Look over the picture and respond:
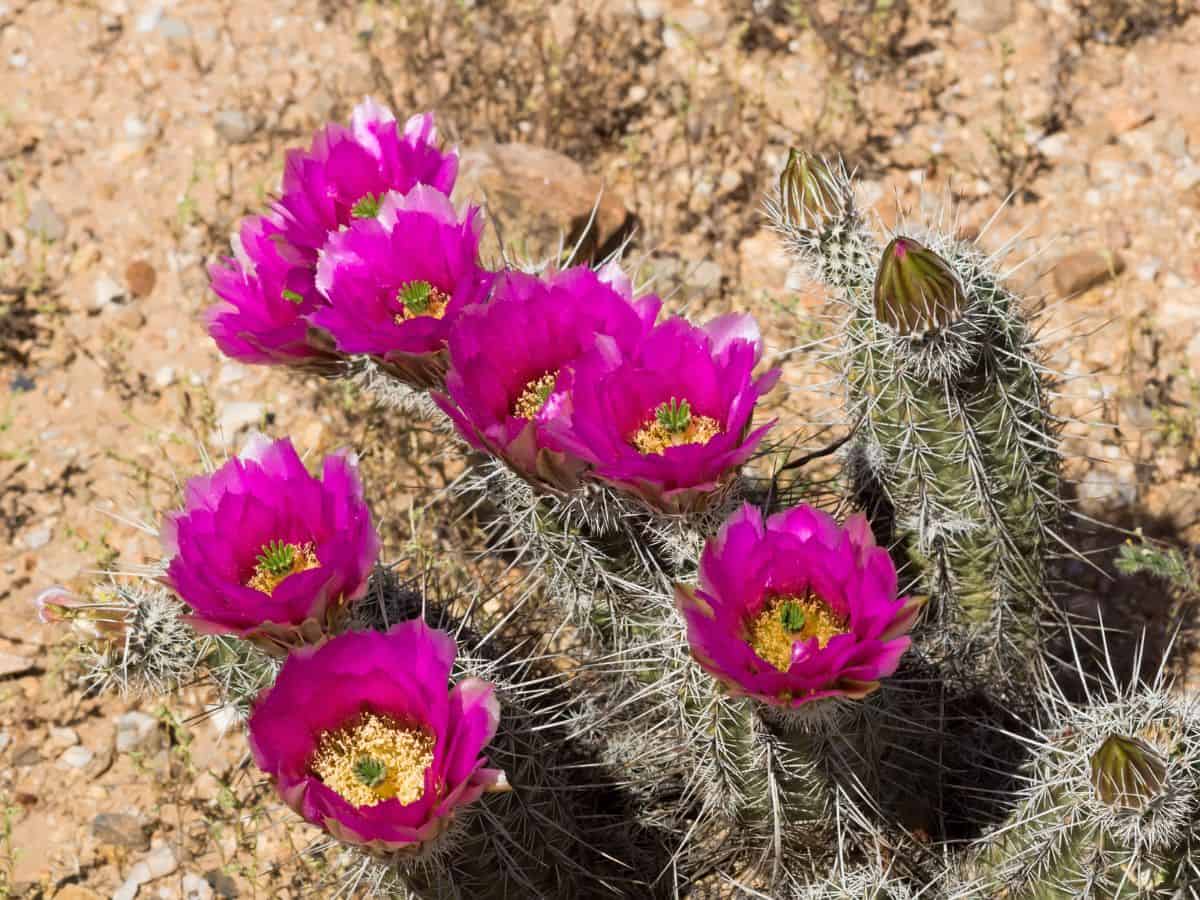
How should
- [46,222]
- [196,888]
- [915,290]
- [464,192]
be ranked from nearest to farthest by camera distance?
[915,290]
[196,888]
[464,192]
[46,222]

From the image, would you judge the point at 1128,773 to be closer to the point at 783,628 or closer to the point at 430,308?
the point at 783,628

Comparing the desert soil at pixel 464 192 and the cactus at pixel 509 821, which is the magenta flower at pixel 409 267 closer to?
the cactus at pixel 509 821

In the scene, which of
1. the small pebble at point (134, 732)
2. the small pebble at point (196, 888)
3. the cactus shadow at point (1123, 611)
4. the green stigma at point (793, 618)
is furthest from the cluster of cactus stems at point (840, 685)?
the small pebble at point (134, 732)

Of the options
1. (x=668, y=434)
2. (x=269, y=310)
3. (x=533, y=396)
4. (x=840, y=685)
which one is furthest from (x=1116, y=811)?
(x=269, y=310)

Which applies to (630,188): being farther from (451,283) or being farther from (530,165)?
(451,283)

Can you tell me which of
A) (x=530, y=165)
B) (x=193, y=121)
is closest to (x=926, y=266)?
(x=530, y=165)
